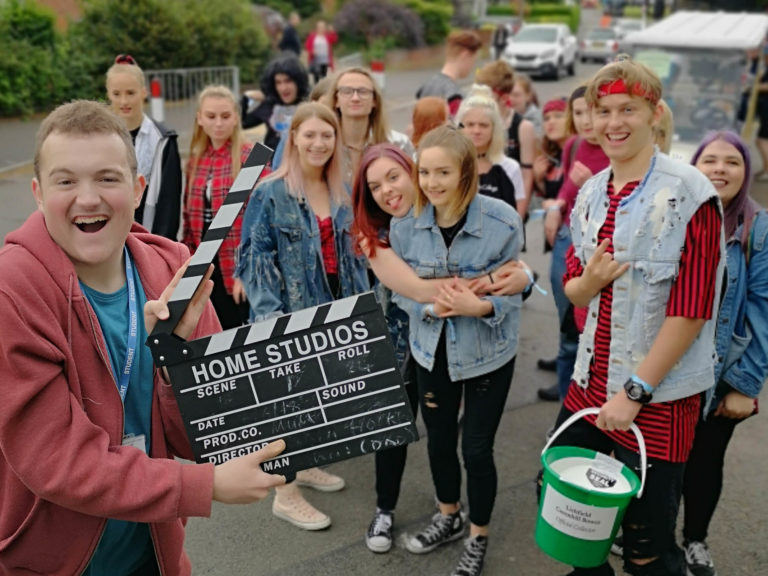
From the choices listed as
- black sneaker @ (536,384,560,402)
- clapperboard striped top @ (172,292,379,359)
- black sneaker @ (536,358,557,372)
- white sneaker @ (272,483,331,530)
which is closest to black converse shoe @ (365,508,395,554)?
white sneaker @ (272,483,331,530)

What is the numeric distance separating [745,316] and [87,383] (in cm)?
271

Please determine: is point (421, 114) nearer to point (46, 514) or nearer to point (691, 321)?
point (691, 321)

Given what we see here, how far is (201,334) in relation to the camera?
2148 millimetres

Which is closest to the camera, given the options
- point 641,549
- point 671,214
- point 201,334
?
point 201,334

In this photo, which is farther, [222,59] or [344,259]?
[222,59]

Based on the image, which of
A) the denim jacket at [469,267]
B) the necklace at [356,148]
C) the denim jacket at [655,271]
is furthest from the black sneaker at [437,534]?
the necklace at [356,148]

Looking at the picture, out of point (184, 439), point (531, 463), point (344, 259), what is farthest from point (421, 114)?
point (184, 439)

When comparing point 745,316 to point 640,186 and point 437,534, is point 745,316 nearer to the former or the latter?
point 640,186

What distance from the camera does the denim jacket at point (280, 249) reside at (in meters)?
4.09

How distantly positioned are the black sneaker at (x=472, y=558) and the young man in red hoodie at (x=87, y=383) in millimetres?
1944

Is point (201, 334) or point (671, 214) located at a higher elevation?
point (671, 214)

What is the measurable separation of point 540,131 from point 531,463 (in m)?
3.68

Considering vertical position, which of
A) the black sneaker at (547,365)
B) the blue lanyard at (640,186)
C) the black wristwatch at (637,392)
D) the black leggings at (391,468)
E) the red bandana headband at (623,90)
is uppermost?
the red bandana headband at (623,90)

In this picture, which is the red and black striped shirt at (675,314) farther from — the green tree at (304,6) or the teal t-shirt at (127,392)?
the green tree at (304,6)
